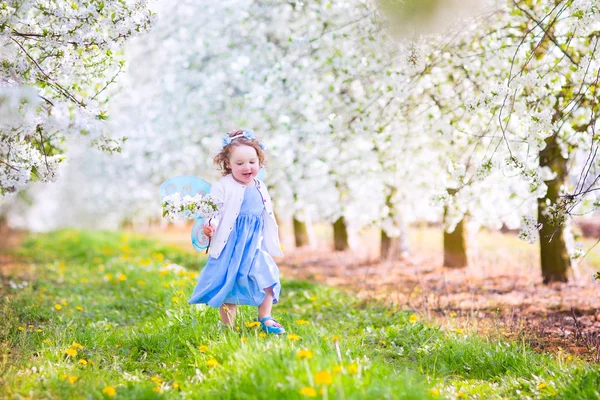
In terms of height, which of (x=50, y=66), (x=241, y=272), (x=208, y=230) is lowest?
(x=241, y=272)

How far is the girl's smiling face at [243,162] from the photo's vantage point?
4.75 meters

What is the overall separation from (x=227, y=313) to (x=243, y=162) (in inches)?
48.0

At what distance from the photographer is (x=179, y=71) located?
10.3 meters

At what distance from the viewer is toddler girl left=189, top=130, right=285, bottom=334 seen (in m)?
4.71

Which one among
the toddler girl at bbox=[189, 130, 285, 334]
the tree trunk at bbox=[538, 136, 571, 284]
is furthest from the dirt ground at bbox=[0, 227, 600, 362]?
the toddler girl at bbox=[189, 130, 285, 334]

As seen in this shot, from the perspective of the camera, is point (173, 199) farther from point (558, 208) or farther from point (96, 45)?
point (558, 208)

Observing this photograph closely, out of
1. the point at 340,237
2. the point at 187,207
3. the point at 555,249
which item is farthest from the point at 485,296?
the point at 340,237

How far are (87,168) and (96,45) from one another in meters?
14.8

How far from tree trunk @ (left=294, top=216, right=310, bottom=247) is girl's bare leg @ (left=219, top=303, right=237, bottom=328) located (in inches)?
408

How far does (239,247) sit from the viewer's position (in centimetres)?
476

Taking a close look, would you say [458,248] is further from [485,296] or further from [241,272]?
[241,272]

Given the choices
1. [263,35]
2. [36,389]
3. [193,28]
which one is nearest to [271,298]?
[36,389]

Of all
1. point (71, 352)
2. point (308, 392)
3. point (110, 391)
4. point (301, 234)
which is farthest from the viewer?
point (301, 234)

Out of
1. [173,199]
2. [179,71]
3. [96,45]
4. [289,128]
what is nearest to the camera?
[173,199]
